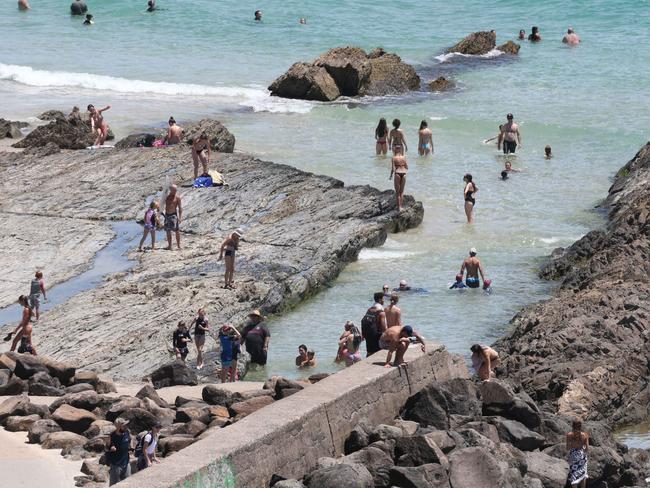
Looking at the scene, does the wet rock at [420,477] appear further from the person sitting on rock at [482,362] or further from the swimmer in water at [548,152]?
the swimmer in water at [548,152]

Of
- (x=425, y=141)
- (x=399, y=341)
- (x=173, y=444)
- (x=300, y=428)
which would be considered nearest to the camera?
(x=300, y=428)

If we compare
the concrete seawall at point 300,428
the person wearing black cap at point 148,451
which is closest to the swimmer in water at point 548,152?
the concrete seawall at point 300,428

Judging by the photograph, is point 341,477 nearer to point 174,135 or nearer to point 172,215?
point 172,215

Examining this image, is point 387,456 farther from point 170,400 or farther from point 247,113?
point 247,113

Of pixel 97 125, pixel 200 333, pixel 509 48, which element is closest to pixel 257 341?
pixel 200 333

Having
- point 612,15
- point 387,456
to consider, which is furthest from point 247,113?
point 387,456

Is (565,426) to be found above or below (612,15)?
below

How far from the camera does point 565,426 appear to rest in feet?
55.6

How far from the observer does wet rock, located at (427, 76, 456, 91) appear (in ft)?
140

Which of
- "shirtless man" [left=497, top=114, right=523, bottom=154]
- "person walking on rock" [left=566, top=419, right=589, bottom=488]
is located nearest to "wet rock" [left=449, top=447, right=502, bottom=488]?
"person walking on rock" [left=566, top=419, right=589, bottom=488]

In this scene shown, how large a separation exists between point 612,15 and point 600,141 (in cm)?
1995

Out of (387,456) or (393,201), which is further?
(393,201)

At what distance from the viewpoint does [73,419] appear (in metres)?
16.0

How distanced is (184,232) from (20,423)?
10297 millimetres
